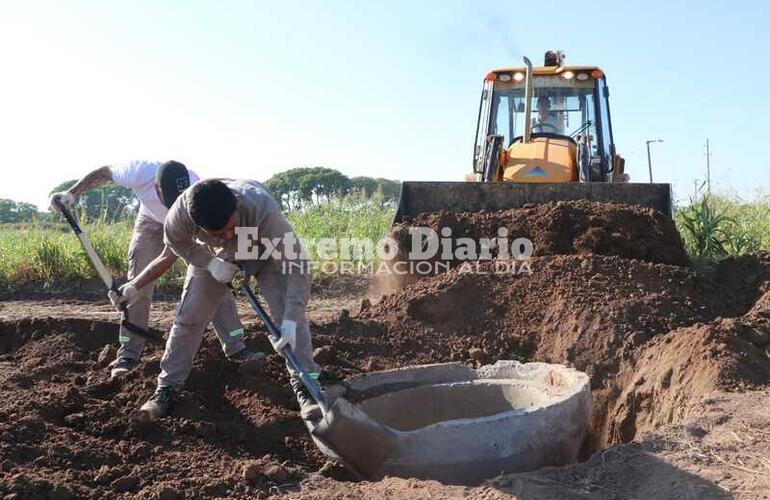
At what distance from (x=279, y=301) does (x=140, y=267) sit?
1.41 m

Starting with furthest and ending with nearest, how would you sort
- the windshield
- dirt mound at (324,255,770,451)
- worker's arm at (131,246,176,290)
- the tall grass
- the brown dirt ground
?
the tall grass, the windshield, worker's arm at (131,246,176,290), dirt mound at (324,255,770,451), the brown dirt ground

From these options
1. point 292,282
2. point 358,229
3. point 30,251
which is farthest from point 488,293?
point 30,251

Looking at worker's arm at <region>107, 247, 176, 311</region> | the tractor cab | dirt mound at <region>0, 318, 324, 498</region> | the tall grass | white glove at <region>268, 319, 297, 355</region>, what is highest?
the tractor cab

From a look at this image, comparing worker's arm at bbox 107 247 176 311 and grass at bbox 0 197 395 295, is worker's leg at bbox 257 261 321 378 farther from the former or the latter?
grass at bbox 0 197 395 295

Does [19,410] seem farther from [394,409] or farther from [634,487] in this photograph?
[634,487]

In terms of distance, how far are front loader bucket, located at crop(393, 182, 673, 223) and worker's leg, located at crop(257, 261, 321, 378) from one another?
3501 millimetres

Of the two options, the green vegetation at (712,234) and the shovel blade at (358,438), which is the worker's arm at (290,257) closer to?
the shovel blade at (358,438)

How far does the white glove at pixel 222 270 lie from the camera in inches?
159

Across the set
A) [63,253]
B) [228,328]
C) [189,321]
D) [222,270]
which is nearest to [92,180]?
[228,328]

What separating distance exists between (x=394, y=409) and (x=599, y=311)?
5.69ft

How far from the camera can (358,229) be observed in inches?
443

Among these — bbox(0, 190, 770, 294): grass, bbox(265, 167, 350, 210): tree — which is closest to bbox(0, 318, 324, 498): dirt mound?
bbox(0, 190, 770, 294): grass

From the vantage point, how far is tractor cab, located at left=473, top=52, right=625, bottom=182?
8.23m

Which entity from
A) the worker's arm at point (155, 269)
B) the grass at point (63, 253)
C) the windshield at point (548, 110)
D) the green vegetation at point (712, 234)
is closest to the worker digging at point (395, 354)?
the worker's arm at point (155, 269)
